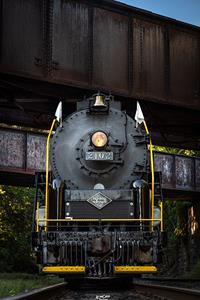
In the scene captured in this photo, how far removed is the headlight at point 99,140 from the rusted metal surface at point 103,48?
3.55 m

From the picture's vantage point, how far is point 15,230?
2484 cm

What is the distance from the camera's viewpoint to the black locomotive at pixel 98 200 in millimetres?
8219

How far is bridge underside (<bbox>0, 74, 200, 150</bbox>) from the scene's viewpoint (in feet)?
42.1

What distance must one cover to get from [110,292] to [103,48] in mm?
6677

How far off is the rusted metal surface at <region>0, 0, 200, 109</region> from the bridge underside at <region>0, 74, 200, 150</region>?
0.93 feet

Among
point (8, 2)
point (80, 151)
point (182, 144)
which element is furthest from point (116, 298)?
point (182, 144)

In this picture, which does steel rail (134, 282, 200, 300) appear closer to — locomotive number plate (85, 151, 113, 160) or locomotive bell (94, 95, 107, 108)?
locomotive number plate (85, 151, 113, 160)

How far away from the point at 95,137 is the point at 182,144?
10688 mm

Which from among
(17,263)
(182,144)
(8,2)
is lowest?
(17,263)

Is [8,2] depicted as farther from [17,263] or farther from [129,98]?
[17,263]

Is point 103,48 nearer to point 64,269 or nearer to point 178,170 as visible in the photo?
point 64,269

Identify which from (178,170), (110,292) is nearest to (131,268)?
(110,292)

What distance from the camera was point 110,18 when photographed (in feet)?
43.5

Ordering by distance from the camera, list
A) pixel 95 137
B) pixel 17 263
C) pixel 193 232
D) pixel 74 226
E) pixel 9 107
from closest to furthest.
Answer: pixel 74 226
pixel 95 137
pixel 9 107
pixel 193 232
pixel 17 263
